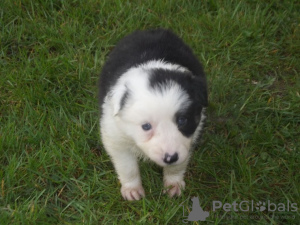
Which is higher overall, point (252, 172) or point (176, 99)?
point (176, 99)

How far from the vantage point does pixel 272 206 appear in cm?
389

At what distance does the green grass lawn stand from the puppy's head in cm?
75

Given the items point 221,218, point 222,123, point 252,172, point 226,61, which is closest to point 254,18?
point 226,61

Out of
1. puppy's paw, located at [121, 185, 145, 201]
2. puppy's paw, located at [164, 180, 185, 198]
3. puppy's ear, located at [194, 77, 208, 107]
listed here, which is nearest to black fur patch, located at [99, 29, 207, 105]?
puppy's ear, located at [194, 77, 208, 107]

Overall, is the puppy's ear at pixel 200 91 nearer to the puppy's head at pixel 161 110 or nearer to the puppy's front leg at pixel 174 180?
the puppy's head at pixel 161 110

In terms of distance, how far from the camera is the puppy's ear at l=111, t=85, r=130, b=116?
10.9 ft

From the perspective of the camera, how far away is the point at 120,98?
10.9 feet

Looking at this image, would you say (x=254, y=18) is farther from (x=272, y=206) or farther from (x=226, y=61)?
(x=272, y=206)

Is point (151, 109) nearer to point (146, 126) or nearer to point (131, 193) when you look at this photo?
point (146, 126)

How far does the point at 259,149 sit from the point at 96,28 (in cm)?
245

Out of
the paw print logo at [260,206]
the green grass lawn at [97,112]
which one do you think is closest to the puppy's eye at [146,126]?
the green grass lawn at [97,112]

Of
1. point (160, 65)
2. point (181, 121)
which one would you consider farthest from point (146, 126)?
point (160, 65)

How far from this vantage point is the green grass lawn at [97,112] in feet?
12.8

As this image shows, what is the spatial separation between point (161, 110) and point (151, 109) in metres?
0.07
